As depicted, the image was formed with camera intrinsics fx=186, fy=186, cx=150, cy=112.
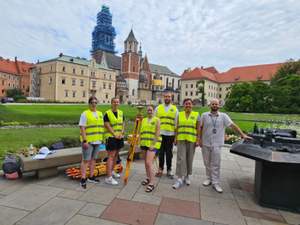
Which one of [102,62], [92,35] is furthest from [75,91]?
[92,35]

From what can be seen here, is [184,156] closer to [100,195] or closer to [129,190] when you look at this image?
[129,190]

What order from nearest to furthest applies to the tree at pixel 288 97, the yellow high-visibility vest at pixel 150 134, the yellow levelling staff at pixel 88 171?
the yellow high-visibility vest at pixel 150 134 → the yellow levelling staff at pixel 88 171 → the tree at pixel 288 97

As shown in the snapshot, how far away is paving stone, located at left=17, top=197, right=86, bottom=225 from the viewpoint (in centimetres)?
288

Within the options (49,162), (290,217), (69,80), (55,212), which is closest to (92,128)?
(49,162)

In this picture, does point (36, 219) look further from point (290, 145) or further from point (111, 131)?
point (290, 145)

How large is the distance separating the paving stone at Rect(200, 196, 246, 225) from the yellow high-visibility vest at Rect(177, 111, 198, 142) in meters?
1.30

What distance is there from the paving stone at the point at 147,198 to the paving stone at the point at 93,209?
0.66 m

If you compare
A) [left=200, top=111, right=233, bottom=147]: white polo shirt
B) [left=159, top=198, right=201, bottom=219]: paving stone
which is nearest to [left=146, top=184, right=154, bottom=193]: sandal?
[left=159, top=198, right=201, bottom=219]: paving stone

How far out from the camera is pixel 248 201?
3732 mm

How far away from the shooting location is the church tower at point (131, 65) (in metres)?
64.2

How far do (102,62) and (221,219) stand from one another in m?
69.0

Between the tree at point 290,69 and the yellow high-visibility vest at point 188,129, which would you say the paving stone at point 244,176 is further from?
the tree at point 290,69

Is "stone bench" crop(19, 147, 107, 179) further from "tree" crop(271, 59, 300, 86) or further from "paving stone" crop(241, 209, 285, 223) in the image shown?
"tree" crop(271, 59, 300, 86)

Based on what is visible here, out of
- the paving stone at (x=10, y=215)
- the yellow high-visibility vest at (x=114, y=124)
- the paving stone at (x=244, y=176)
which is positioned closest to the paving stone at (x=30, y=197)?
the paving stone at (x=10, y=215)
